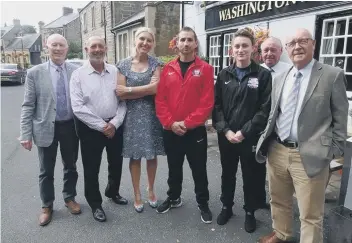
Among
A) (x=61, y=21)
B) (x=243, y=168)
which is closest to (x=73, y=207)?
(x=243, y=168)

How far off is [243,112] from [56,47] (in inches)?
83.6

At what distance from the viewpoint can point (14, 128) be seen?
322 inches

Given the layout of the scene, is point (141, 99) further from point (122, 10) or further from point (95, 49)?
point (122, 10)

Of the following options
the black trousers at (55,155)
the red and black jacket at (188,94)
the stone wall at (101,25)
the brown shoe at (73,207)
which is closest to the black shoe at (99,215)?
the brown shoe at (73,207)

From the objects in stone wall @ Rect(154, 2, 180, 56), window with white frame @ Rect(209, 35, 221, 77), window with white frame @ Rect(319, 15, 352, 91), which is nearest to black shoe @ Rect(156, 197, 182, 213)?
window with white frame @ Rect(319, 15, 352, 91)

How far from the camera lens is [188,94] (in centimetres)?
298

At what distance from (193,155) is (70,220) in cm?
162

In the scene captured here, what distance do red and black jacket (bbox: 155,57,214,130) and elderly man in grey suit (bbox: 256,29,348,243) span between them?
717 mm

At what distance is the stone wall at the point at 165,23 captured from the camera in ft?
46.4

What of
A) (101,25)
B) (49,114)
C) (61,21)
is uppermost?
(61,21)

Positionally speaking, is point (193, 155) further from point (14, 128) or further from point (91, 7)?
point (91, 7)

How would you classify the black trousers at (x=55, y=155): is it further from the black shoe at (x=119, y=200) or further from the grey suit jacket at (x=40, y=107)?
the black shoe at (x=119, y=200)

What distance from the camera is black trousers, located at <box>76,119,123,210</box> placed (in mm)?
3115

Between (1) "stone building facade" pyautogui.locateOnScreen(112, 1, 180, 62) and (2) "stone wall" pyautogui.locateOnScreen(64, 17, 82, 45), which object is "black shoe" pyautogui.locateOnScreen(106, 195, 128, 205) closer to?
(1) "stone building facade" pyautogui.locateOnScreen(112, 1, 180, 62)
